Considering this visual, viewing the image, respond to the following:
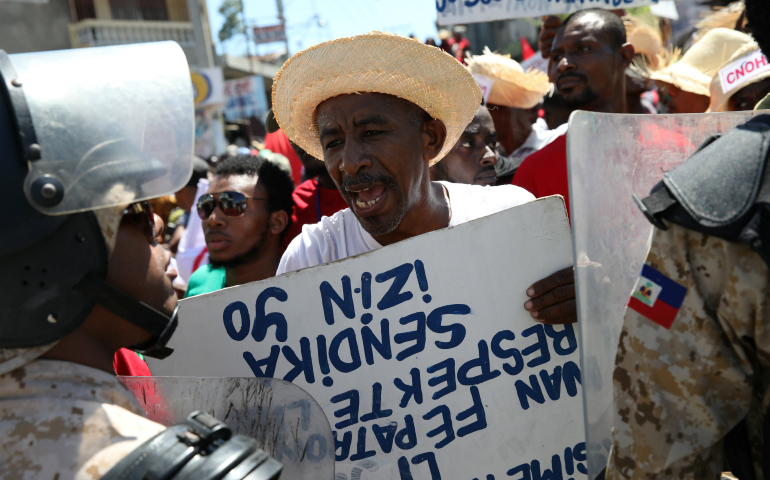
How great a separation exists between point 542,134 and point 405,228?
113 inches

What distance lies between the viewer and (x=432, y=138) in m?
2.57

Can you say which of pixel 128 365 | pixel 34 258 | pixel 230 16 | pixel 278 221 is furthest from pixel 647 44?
pixel 230 16

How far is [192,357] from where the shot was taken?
1927mm

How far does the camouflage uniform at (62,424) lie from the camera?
3.53 ft

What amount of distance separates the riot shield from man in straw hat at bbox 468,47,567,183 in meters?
3.04

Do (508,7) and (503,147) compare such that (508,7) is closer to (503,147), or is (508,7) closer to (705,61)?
(503,147)

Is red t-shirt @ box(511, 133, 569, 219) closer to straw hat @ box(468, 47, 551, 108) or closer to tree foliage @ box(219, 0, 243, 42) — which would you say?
straw hat @ box(468, 47, 551, 108)

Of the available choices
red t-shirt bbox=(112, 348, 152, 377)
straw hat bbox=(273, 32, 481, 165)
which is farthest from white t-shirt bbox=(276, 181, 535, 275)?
red t-shirt bbox=(112, 348, 152, 377)

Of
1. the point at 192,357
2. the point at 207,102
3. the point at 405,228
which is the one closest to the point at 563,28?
the point at 405,228

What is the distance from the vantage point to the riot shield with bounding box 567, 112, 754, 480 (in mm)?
1381

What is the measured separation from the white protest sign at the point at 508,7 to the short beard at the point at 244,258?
7.85 ft

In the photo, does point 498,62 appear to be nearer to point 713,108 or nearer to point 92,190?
point 713,108

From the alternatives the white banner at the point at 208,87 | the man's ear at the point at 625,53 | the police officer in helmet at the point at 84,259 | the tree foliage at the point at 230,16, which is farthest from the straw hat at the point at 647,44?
the tree foliage at the point at 230,16

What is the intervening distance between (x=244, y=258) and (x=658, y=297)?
7.88ft
